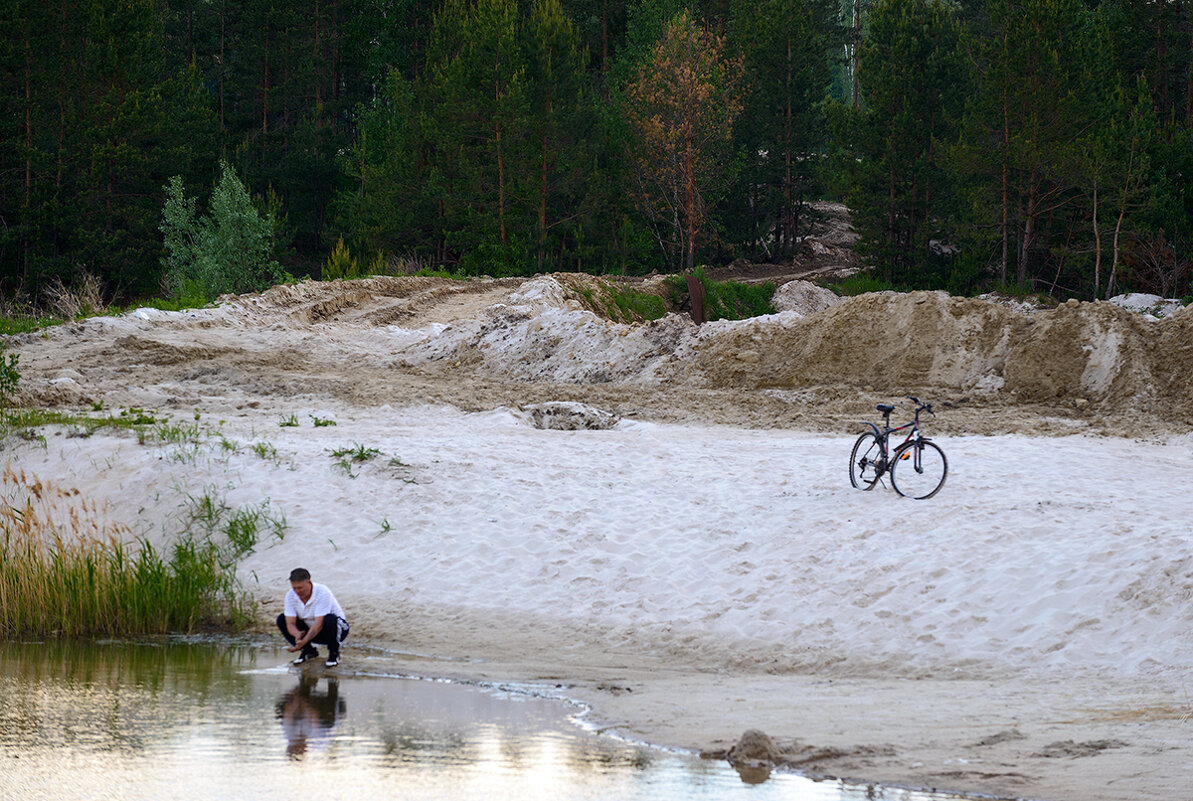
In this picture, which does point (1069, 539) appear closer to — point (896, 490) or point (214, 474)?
point (896, 490)

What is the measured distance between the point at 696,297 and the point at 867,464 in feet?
67.1

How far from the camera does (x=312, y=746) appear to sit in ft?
23.1

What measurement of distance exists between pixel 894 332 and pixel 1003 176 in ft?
51.7

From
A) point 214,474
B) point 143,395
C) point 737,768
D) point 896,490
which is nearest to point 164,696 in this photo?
point 737,768

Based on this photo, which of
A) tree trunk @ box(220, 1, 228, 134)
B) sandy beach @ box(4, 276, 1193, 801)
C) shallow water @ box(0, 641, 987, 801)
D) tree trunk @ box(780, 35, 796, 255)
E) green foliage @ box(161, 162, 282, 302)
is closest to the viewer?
→ shallow water @ box(0, 641, 987, 801)

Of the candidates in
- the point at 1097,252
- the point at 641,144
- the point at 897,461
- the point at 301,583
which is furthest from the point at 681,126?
the point at 301,583

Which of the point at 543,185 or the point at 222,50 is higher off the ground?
the point at 222,50

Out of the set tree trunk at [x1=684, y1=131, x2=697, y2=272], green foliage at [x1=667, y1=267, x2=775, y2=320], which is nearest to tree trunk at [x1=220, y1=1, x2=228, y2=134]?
tree trunk at [x1=684, y1=131, x2=697, y2=272]

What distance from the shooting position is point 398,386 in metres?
20.7

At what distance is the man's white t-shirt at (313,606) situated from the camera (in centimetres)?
923

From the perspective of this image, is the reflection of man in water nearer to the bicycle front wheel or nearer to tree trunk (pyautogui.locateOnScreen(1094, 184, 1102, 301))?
the bicycle front wheel

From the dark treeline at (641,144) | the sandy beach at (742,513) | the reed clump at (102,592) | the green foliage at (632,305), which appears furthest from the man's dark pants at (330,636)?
the dark treeline at (641,144)

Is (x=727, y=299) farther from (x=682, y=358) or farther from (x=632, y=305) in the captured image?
(x=682, y=358)

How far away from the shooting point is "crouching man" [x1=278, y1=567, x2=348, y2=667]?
30.1 ft
